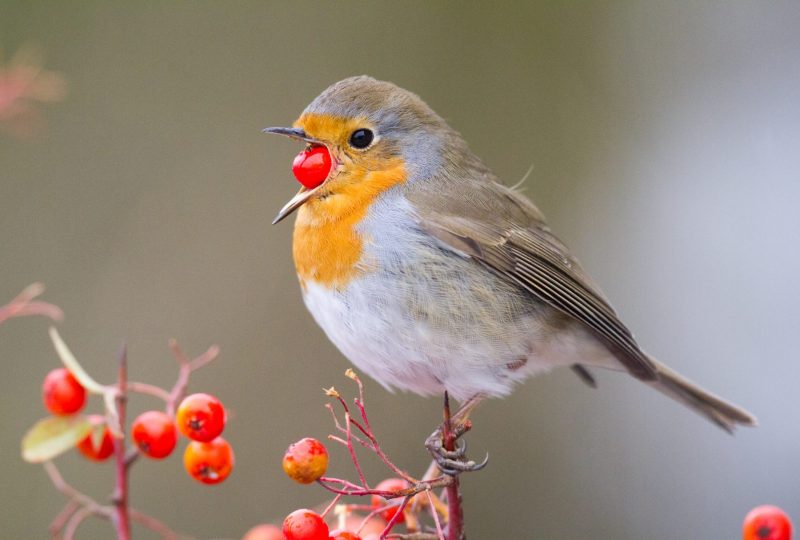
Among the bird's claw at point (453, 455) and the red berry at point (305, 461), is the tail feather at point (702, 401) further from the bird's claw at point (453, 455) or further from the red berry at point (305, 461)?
the red berry at point (305, 461)

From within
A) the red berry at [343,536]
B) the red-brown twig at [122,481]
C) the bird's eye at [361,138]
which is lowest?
the red berry at [343,536]

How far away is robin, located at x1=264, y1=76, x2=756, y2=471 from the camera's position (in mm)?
2424

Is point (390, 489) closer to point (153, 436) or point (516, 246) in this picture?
point (153, 436)

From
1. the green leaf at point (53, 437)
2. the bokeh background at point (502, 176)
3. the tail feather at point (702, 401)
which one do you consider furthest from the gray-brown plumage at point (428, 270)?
the bokeh background at point (502, 176)

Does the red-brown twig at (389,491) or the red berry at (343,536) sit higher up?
the red-brown twig at (389,491)

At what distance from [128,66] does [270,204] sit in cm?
111

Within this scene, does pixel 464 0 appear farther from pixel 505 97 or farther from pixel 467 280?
pixel 467 280

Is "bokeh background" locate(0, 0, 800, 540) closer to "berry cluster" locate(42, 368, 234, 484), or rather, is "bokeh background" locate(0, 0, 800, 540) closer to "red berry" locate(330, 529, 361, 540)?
"berry cluster" locate(42, 368, 234, 484)

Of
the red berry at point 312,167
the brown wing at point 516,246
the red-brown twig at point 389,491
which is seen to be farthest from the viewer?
the brown wing at point 516,246

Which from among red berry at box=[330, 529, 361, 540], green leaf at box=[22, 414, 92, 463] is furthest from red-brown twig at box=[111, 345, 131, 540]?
red berry at box=[330, 529, 361, 540]

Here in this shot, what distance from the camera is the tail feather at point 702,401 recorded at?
3.14 meters

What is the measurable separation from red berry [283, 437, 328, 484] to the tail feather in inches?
75.0

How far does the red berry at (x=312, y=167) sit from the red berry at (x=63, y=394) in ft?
3.42

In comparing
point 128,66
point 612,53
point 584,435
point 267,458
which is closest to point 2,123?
point 267,458
